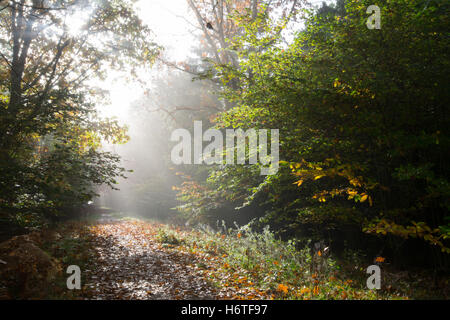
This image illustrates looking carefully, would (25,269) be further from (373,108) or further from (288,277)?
(373,108)

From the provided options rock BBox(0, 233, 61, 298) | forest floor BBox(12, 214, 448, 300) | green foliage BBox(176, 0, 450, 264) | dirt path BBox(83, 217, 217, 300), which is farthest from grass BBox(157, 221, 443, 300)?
rock BBox(0, 233, 61, 298)

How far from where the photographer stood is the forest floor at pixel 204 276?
16.9 ft

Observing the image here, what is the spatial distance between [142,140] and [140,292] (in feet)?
111

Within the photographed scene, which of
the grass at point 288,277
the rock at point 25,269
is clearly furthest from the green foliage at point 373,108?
the rock at point 25,269

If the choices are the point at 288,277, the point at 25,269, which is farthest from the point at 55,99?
the point at 288,277

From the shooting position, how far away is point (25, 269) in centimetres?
504

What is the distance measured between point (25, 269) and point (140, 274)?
2375 mm

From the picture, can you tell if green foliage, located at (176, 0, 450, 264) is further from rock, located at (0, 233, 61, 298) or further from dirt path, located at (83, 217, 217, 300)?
rock, located at (0, 233, 61, 298)

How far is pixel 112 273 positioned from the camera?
6.35m

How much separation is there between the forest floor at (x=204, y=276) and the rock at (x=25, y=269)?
27 centimetres

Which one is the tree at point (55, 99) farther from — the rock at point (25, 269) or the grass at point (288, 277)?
the grass at point (288, 277)

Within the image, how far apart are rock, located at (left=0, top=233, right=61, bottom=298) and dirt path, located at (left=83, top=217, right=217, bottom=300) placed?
2.53ft

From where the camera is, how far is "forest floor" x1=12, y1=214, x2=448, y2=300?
16.9 ft

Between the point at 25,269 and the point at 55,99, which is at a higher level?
the point at 55,99
